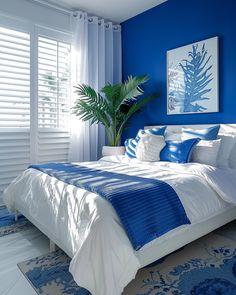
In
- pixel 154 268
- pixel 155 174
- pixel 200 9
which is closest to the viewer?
pixel 154 268

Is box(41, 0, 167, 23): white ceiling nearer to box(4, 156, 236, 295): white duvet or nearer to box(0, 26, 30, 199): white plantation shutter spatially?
box(0, 26, 30, 199): white plantation shutter

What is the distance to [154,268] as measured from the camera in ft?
6.05

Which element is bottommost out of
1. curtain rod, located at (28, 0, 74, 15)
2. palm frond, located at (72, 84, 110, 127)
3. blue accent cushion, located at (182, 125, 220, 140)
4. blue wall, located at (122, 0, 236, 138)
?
blue accent cushion, located at (182, 125, 220, 140)

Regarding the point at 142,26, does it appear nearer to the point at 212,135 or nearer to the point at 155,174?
the point at 212,135

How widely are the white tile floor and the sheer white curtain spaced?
166 cm

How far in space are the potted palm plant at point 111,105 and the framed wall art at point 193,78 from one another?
379mm

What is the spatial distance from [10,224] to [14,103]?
63.3 inches

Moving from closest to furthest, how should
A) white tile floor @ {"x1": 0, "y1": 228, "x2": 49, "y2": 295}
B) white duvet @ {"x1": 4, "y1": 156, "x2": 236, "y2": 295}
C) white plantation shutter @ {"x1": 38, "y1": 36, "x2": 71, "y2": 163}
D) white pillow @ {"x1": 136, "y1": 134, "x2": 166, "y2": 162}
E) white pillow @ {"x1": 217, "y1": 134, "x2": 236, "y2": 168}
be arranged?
white duvet @ {"x1": 4, "y1": 156, "x2": 236, "y2": 295} → white tile floor @ {"x1": 0, "y1": 228, "x2": 49, "y2": 295} → white pillow @ {"x1": 217, "y1": 134, "x2": 236, "y2": 168} → white pillow @ {"x1": 136, "y1": 134, "x2": 166, "y2": 162} → white plantation shutter @ {"x1": 38, "y1": 36, "x2": 71, "y2": 163}

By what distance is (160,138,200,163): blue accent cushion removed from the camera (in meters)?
2.56

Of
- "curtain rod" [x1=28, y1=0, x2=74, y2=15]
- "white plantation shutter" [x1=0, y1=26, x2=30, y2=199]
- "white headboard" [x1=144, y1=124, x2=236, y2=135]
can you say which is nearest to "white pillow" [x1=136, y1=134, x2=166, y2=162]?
"white headboard" [x1=144, y1=124, x2=236, y2=135]

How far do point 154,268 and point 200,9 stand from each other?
306 cm

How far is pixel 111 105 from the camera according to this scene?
375 centimetres

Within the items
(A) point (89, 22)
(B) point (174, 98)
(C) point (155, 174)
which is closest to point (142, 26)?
(A) point (89, 22)

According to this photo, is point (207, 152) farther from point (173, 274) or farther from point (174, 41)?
point (174, 41)
